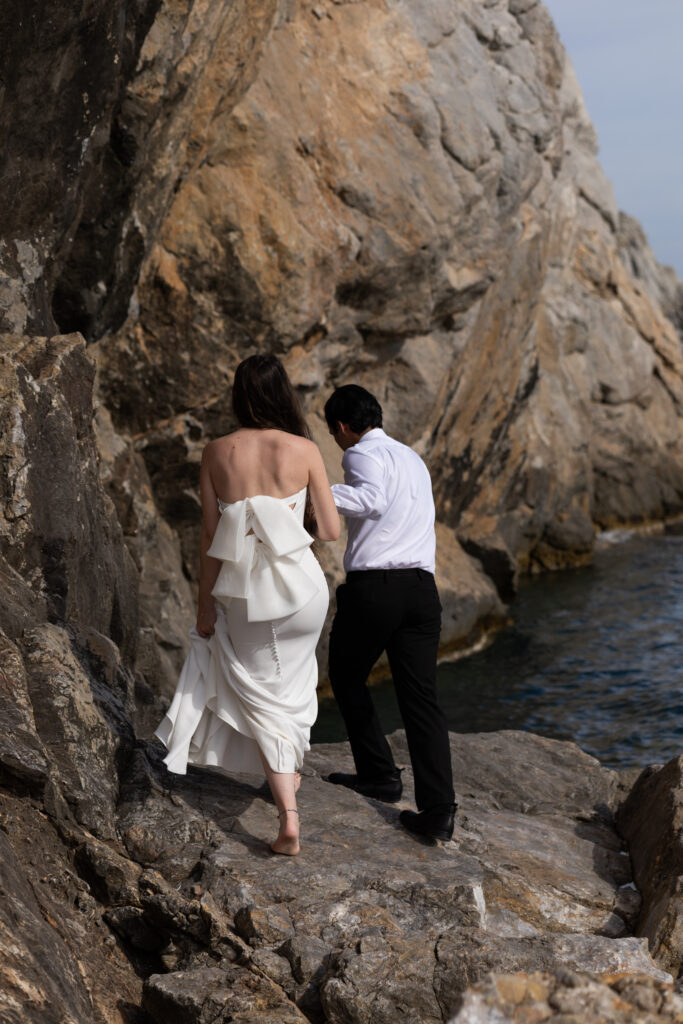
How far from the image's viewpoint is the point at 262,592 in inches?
→ 187

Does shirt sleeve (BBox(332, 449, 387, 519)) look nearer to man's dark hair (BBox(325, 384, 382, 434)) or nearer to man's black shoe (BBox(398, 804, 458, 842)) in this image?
man's dark hair (BBox(325, 384, 382, 434))

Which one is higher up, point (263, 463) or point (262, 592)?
point (263, 463)

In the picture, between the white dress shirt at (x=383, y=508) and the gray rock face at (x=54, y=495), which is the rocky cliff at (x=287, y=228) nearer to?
the gray rock face at (x=54, y=495)

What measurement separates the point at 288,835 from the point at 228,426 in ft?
28.2

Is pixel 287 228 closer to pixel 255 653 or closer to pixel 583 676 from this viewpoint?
pixel 583 676

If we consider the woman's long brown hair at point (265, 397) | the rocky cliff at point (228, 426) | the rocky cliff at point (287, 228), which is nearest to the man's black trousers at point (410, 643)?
the rocky cliff at point (228, 426)

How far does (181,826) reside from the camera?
493 cm

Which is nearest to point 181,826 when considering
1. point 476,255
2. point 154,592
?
point 154,592

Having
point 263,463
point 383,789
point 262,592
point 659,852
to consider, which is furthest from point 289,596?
point 659,852

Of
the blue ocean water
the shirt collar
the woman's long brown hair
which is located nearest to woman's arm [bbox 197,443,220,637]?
the woman's long brown hair

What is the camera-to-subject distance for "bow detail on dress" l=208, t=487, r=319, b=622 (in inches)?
187

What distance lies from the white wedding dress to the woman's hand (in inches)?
3.2

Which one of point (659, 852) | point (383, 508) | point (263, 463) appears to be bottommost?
point (659, 852)

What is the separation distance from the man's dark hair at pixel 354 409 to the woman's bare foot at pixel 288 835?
1964 mm
